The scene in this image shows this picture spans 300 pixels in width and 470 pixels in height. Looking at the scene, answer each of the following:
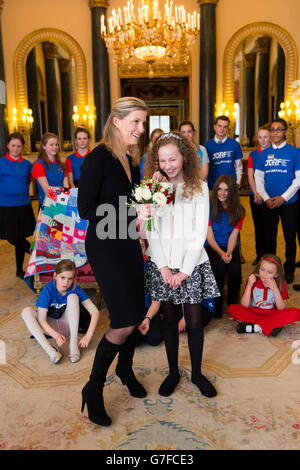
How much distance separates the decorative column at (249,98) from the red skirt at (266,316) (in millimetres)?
8715

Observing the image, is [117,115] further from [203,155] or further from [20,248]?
[20,248]

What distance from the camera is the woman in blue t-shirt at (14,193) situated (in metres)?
4.61

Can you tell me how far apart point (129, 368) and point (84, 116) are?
916cm

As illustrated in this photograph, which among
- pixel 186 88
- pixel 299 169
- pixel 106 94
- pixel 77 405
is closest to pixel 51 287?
pixel 77 405

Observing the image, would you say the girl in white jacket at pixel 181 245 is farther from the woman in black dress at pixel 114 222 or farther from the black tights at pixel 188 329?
the woman in black dress at pixel 114 222

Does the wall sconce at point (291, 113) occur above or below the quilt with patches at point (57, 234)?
above

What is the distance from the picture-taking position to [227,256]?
3.84 meters

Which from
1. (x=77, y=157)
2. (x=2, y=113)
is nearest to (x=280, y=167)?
(x=77, y=157)

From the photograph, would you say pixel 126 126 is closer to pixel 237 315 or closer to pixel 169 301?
pixel 169 301

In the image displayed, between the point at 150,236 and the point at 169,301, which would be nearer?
the point at 150,236

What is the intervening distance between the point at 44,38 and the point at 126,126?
10.0 metres

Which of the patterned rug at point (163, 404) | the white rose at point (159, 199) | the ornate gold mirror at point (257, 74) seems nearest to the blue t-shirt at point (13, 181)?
the patterned rug at point (163, 404)

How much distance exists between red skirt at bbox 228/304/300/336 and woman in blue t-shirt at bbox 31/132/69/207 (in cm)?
239

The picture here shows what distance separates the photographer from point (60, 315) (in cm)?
322
